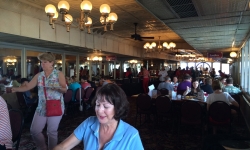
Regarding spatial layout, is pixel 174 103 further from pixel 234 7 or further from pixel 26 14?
pixel 26 14

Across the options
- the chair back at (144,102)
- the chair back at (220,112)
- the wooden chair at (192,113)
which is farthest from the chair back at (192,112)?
the chair back at (144,102)

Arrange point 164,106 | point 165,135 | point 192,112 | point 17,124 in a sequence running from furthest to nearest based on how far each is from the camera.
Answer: point 164,106 < point 165,135 < point 192,112 < point 17,124

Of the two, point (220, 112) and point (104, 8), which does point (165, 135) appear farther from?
point (104, 8)

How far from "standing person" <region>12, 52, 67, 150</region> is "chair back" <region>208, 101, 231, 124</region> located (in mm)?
3070

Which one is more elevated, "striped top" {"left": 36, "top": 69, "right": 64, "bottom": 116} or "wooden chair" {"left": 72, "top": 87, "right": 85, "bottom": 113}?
"striped top" {"left": 36, "top": 69, "right": 64, "bottom": 116}

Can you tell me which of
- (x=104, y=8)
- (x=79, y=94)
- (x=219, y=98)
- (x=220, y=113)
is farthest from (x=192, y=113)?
(x=79, y=94)

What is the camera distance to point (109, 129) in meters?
1.57

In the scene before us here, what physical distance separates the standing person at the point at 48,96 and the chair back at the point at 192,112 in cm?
269

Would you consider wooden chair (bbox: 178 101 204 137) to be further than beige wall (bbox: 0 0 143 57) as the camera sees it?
No

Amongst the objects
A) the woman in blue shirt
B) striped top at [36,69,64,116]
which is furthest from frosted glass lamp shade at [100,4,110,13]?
the woman in blue shirt

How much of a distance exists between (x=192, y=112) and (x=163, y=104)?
82cm

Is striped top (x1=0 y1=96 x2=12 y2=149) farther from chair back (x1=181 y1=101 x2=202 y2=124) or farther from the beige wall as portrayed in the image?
the beige wall

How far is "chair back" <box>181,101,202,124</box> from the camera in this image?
438cm

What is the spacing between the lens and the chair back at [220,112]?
4258mm
